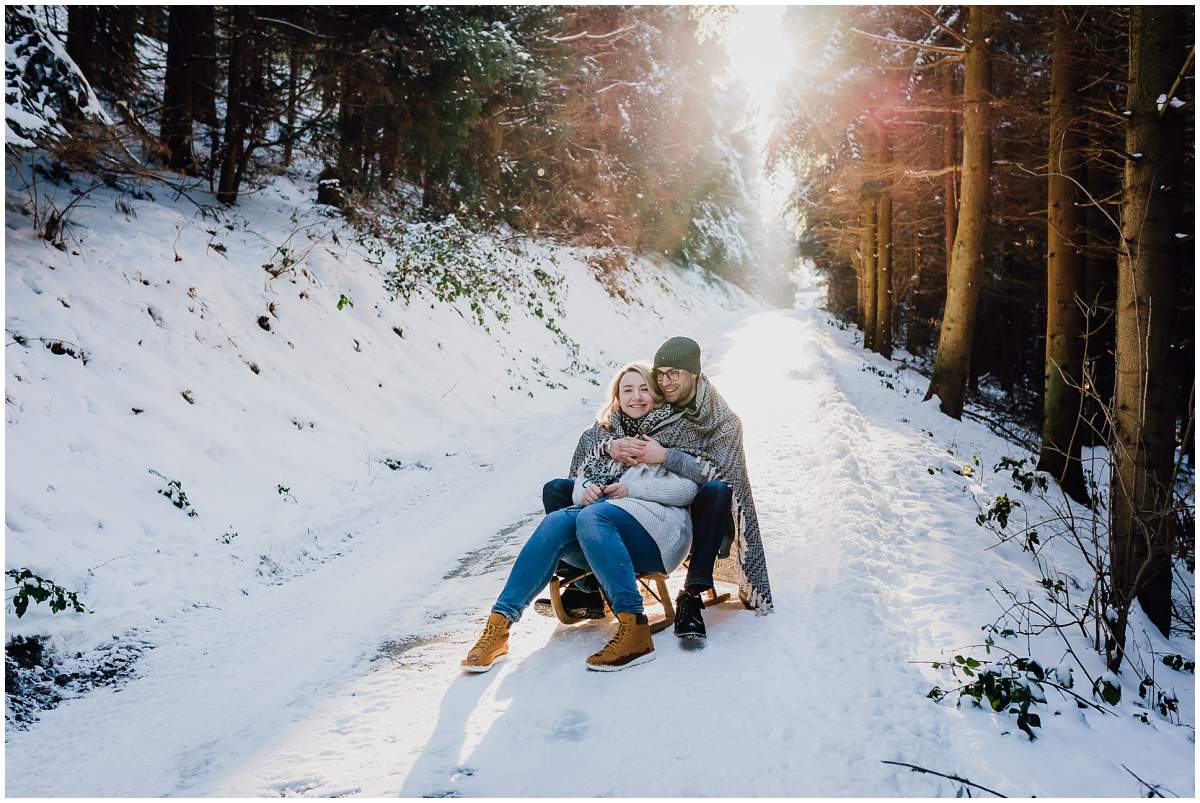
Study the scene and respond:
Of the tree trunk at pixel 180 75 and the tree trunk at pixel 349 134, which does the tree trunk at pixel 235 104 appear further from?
the tree trunk at pixel 349 134

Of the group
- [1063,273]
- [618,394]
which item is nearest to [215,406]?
[618,394]

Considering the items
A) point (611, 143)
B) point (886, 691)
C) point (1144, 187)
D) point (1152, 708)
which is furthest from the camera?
point (611, 143)

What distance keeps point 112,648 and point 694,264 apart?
35.8 meters

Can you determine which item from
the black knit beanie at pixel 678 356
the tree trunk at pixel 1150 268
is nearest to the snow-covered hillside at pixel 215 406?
the black knit beanie at pixel 678 356

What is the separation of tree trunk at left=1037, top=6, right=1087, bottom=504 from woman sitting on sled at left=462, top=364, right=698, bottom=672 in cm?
560

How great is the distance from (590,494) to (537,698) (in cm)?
101

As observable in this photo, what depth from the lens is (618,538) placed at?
337cm

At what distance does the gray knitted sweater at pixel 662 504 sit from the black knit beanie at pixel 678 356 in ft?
1.84

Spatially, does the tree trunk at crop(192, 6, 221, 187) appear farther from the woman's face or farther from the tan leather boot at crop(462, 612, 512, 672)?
the tan leather boot at crop(462, 612, 512, 672)

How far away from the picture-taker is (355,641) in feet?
12.4

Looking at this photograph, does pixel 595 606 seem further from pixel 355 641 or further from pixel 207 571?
pixel 207 571

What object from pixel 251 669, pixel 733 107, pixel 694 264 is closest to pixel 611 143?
pixel 733 107

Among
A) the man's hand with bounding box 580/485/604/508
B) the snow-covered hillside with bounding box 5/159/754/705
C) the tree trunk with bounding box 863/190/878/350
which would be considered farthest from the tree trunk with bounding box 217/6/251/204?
the tree trunk with bounding box 863/190/878/350

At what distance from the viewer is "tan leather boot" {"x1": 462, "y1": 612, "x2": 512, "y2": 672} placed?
3.27 meters
